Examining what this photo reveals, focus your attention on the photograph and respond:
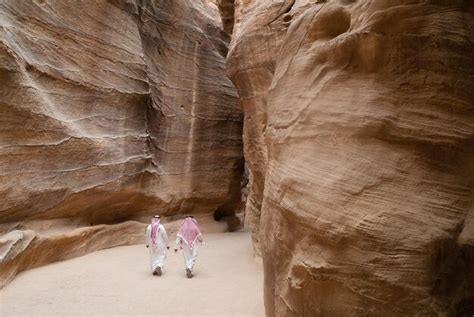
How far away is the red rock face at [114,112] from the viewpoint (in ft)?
25.0

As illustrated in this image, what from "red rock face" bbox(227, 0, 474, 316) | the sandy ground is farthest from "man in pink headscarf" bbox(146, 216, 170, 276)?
"red rock face" bbox(227, 0, 474, 316)

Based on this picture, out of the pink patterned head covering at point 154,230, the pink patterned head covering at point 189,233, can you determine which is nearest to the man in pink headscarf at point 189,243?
the pink patterned head covering at point 189,233

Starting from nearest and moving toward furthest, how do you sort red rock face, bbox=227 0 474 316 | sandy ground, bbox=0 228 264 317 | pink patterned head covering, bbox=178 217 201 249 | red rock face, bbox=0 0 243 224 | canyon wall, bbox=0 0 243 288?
red rock face, bbox=227 0 474 316 < sandy ground, bbox=0 228 264 317 < canyon wall, bbox=0 0 243 288 < red rock face, bbox=0 0 243 224 < pink patterned head covering, bbox=178 217 201 249

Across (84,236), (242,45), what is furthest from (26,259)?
(242,45)

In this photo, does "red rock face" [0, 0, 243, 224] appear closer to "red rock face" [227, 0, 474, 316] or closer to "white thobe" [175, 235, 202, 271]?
Answer: "white thobe" [175, 235, 202, 271]

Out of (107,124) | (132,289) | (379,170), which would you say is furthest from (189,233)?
(379,170)

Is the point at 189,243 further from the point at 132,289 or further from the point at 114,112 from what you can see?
the point at 114,112

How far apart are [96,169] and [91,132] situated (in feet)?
2.68

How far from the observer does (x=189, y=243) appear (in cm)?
786

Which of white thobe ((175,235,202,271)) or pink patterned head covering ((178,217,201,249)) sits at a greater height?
pink patterned head covering ((178,217,201,249))

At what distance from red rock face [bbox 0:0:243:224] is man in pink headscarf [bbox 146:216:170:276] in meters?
2.05

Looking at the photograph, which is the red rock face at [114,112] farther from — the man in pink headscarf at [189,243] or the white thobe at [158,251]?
the man in pink headscarf at [189,243]

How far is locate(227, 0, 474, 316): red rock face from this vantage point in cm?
283

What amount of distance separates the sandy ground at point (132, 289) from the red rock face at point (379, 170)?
232cm
